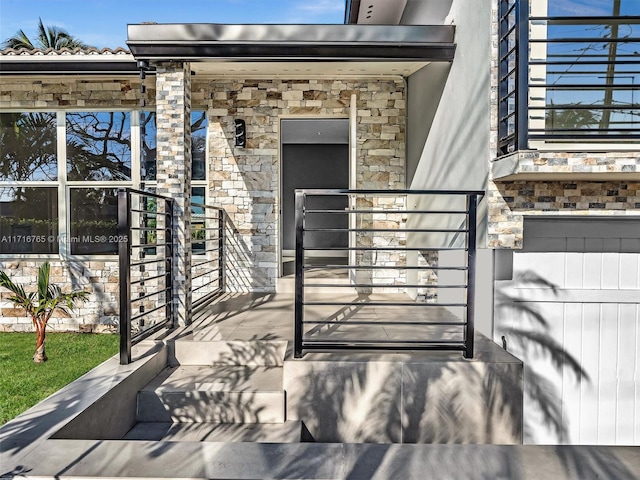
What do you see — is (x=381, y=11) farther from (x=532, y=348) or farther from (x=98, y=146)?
(x=532, y=348)

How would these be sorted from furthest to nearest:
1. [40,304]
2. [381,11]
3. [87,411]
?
[381,11], [40,304], [87,411]

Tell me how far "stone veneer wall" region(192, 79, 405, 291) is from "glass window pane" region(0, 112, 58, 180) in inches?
86.4

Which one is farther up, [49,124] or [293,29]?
[293,29]

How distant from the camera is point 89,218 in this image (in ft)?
20.3

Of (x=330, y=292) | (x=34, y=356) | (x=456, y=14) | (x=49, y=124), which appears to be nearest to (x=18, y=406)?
(x=34, y=356)

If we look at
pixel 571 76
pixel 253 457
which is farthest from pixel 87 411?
pixel 571 76

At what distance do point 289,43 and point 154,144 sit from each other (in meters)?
2.86

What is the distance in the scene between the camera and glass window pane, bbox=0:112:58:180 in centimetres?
617

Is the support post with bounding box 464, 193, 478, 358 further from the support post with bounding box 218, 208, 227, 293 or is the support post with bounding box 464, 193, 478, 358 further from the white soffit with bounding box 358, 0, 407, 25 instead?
the white soffit with bounding box 358, 0, 407, 25

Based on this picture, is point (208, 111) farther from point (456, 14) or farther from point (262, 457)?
point (262, 457)

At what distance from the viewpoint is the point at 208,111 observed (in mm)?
6152

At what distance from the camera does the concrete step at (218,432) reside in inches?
117

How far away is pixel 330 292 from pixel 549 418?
3222 mm

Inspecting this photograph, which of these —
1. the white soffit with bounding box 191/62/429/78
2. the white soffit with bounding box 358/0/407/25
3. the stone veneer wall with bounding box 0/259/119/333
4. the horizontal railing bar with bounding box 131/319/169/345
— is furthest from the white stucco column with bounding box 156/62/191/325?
the white soffit with bounding box 358/0/407/25
